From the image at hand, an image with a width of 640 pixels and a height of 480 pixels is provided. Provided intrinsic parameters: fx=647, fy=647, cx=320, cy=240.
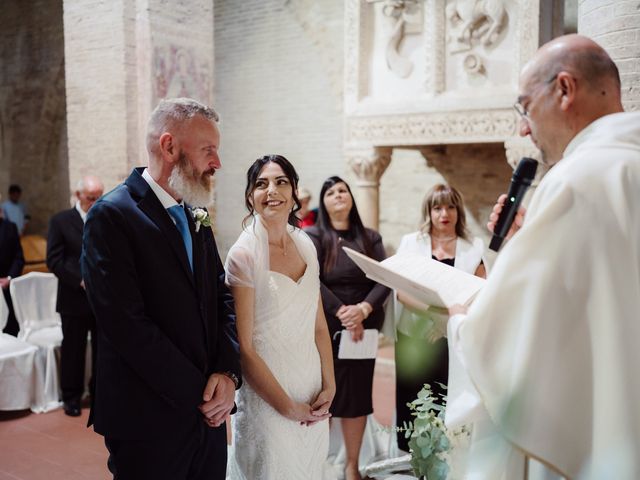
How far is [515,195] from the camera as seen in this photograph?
6.51 feet

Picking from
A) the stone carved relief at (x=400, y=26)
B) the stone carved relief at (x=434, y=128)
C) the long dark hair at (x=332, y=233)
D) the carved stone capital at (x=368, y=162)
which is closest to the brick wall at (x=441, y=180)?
the carved stone capital at (x=368, y=162)

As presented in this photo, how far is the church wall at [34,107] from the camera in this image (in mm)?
12062

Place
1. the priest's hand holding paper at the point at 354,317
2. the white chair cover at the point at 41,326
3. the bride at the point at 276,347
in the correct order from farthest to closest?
1. the white chair cover at the point at 41,326
2. the priest's hand holding paper at the point at 354,317
3. the bride at the point at 276,347

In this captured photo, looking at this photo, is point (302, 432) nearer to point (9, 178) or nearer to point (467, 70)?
point (467, 70)

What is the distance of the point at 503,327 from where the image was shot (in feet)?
5.30

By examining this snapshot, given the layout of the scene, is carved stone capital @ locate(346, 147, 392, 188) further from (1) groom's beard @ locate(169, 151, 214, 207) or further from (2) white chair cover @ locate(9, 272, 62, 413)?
(1) groom's beard @ locate(169, 151, 214, 207)

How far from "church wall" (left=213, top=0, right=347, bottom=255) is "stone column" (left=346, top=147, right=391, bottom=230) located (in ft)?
8.14

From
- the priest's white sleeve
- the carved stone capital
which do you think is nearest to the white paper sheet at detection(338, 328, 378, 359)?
the priest's white sleeve

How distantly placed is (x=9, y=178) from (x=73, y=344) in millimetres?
9007

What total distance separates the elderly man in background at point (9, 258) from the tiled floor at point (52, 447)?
1.02 m

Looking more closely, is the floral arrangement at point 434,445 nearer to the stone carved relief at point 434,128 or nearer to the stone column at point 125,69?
the stone column at point 125,69

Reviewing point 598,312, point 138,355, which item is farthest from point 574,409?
point 138,355

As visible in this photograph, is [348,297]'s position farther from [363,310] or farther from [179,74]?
[179,74]

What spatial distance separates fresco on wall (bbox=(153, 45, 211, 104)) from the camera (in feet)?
18.0
